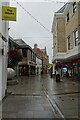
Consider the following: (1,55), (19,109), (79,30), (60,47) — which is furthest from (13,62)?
(19,109)

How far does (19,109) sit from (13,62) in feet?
62.9

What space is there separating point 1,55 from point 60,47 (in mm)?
28416

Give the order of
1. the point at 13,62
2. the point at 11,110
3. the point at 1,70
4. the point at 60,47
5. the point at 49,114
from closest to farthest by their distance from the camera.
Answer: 1. the point at 49,114
2. the point at 11,110
3. the point at 1,70
4. the point at 13,62
5. the point at 60,47

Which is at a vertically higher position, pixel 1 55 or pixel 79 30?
pixel 79 30

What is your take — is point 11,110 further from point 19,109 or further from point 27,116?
point 27,116

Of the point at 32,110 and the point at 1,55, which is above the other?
the point at 1,55

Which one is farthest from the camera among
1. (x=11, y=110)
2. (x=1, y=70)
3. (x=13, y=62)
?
(x=13, y=62)

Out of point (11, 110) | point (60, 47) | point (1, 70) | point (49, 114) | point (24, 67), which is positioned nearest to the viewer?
point (49, 114)

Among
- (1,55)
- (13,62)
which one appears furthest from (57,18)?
(1,55)

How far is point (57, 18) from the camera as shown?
39.4m

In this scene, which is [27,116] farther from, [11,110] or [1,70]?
[1,70]

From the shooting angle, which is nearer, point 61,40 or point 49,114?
point 49,114

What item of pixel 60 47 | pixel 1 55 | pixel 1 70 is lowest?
pixel 1 70

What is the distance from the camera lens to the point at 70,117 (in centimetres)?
722
